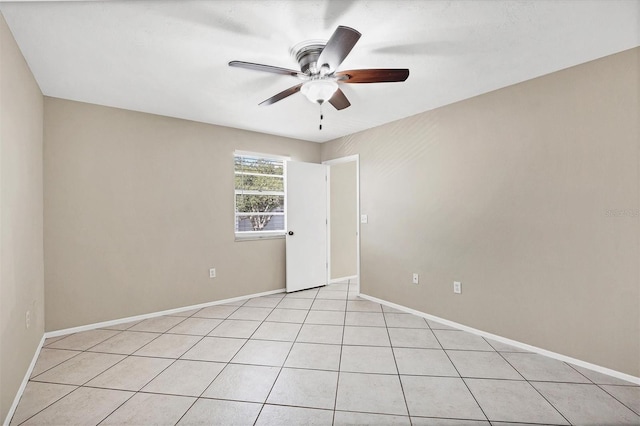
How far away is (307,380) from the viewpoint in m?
2.06

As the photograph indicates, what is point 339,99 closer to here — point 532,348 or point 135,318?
point 532,348

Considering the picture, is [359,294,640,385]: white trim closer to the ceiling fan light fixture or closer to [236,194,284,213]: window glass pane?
[236,194,284,213]: window glass pane

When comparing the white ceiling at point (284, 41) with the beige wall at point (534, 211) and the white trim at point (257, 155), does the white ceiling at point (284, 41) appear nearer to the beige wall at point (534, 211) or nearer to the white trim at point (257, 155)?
the beige wall at point (534, 211)

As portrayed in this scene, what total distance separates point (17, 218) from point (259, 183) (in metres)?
2.64

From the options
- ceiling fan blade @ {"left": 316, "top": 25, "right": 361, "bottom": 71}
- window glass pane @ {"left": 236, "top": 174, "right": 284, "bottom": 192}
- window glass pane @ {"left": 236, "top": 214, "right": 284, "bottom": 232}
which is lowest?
window glass pane @ {"left": 236, "top": 214, "right": 284, "bottom": 232}

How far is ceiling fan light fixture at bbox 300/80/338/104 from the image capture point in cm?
197

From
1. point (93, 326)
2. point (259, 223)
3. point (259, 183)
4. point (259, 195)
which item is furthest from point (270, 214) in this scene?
point (93, 326)

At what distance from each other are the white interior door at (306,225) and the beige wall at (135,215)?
1.84 ft

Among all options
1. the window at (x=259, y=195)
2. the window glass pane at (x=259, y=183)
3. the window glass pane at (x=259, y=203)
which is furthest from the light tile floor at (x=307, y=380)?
the window glass pane at (x=259, y=183)

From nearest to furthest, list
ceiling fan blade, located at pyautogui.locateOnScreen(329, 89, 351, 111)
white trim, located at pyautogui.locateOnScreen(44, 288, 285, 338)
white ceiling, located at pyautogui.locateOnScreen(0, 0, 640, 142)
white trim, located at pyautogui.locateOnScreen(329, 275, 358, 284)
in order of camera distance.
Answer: white ceiling, located at pyautogui.locateOnScreen(0, 0, 640, 142), ceiling fan blade, located at pyautogui.locateOnScreen(329, 89, 351, 111), white trim, located at pyautogui.locateOnScreen(44, 288, 285, 338), white trim, located at pyautogui.locateOnScreen(329, 275, 358, 284)

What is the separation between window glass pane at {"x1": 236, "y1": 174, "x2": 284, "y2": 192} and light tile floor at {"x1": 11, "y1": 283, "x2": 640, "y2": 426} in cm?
192

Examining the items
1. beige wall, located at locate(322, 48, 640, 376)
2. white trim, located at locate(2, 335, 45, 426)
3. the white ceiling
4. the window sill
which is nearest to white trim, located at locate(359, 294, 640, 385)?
beige wall, located at locate(322, 48, 640, 376)

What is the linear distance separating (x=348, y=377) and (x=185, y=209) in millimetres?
2656

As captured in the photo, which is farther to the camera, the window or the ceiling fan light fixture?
the window
